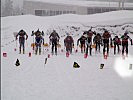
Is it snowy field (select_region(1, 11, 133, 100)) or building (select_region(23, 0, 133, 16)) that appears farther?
building (select_region(23, 0, 133, 16))

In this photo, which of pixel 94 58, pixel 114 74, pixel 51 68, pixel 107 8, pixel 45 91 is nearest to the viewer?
pixel 45 91

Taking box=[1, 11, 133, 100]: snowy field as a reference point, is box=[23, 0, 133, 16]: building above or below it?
above

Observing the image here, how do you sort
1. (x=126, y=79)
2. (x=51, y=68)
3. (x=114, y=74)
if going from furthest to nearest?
(x=51, y=68), (x=114, y=74), (x=126, y=79)

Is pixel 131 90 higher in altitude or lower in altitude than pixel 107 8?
lower

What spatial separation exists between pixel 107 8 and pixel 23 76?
38769mm

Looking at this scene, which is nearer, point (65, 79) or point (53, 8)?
point (65, 79)

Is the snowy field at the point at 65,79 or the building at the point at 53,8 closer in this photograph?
the snowy field at the point at 65,79

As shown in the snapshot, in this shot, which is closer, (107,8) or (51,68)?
(51,68)

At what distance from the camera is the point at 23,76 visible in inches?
540

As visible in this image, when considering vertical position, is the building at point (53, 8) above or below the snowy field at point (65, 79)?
above

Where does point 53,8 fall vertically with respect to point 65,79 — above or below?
above

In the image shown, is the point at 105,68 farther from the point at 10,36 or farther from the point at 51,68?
the point at 10,36

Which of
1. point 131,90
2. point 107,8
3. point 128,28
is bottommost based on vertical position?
point 131,90

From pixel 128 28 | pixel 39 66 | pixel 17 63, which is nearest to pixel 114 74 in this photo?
pixel 39 66
